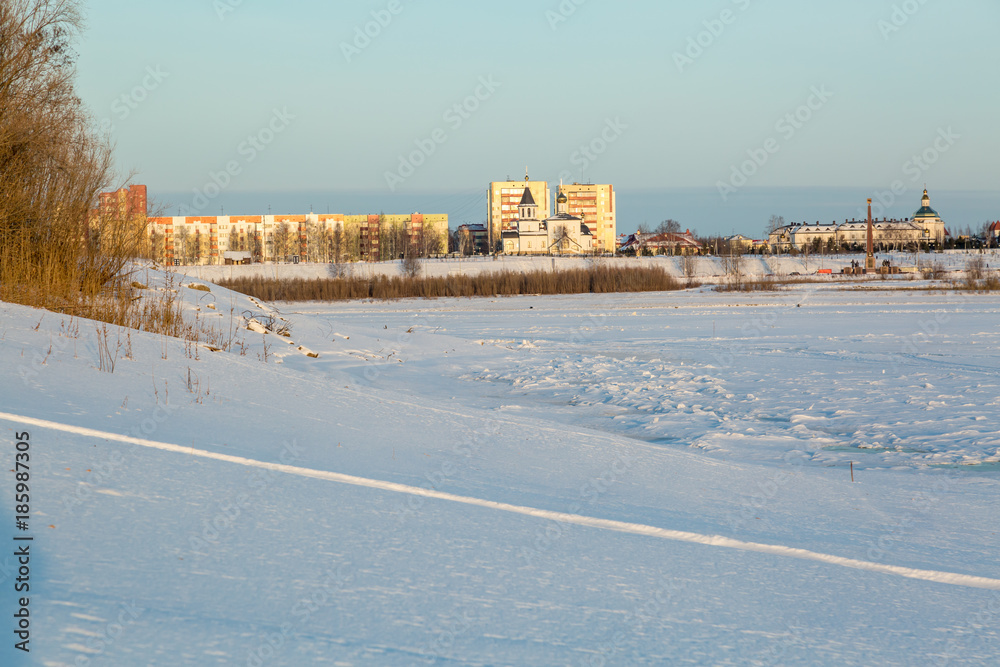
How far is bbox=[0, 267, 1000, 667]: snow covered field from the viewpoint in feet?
10.5

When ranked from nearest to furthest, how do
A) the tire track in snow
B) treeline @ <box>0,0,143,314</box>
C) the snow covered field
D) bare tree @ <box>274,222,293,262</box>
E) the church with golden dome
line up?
the snow covered field
the tire track in snow
treeline @ <box>0,0,143,314</box>
bare tree @ <box>274,222,293,262</box>
the church with golden dome

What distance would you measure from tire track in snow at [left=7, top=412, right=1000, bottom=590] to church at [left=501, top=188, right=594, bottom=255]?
10645 cm

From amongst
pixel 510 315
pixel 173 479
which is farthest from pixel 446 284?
pixel 173 479

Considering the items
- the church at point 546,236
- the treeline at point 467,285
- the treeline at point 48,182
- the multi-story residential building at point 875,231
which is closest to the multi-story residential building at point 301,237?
the church at point 546,236

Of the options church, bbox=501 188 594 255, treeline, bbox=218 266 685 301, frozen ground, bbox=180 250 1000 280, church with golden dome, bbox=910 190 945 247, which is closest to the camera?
treeline, bbox=218 266 685 301

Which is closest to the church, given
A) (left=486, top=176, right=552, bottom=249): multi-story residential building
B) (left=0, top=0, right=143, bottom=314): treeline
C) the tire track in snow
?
(left=486, top=176, right=552, bottom=249): multi-story residential building

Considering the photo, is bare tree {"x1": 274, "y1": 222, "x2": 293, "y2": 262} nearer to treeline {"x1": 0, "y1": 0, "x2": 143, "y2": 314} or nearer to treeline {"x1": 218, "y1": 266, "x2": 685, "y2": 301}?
treeline {"x1": 218, "y1": 266, "x2": 685, "y2": 301}

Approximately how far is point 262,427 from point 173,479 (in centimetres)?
169

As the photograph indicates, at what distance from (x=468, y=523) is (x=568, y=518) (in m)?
0.67

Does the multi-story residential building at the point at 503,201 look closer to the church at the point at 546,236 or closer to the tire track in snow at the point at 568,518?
the church at the point at 546,236

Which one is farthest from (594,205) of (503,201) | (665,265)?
(665,265)

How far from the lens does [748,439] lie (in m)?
8.73

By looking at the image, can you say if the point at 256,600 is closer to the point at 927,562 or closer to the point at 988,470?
the point at 927,562

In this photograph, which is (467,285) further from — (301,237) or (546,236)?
(301,237)
